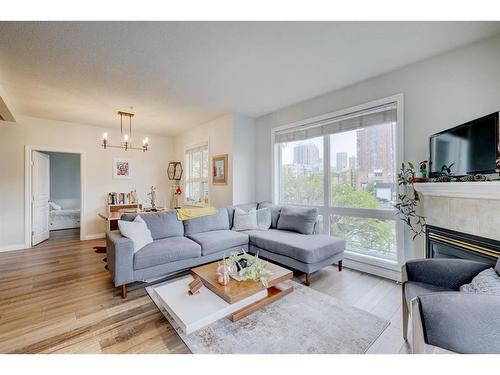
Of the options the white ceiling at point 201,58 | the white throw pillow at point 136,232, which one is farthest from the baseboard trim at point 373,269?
the white throw pillow at point 136,232

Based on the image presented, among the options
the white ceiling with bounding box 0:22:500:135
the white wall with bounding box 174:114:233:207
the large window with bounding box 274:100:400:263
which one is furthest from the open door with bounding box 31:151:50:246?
the large window with bounding box 274:100:400:263

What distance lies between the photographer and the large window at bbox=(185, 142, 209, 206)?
16.9 feet

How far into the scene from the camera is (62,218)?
20.1ft

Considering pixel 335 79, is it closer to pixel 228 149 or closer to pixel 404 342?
pixel 228 149

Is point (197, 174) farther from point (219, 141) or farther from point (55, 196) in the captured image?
point (55, 196)

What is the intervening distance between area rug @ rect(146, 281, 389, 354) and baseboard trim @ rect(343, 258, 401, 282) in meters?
1.00

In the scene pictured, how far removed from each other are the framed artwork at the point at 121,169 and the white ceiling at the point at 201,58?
1.81 meters

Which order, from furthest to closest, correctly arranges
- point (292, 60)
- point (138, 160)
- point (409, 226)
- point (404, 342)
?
point (138, 160), point (409, 226), point (292, 60), point (404, 342)

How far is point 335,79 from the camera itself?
292 cm

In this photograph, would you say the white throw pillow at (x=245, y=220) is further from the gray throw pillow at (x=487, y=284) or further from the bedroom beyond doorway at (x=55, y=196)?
the bedroom beyond doorway at (x=55, y=196)

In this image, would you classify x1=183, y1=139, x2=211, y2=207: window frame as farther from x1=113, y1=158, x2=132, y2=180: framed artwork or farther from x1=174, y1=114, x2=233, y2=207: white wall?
x1=113, y1=158, x2=132, y2=180: framed artwork

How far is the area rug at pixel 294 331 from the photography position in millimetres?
1604
